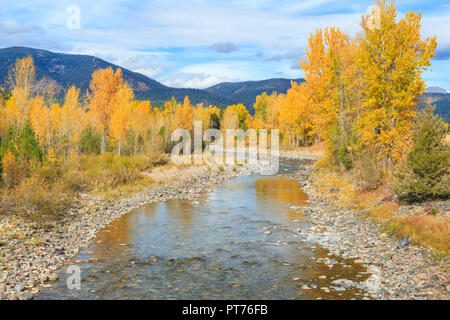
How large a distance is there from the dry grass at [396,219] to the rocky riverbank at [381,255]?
402mm

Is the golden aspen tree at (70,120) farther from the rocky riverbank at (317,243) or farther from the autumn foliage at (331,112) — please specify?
the rocky riverbank at (317,243)

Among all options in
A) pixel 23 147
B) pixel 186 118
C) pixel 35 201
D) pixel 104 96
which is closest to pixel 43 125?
pixel 23 147

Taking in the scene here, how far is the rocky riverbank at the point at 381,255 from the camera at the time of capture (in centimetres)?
1123

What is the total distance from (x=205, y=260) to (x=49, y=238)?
7.84 m

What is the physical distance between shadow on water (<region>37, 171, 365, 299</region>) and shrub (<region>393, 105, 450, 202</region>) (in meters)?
6.28

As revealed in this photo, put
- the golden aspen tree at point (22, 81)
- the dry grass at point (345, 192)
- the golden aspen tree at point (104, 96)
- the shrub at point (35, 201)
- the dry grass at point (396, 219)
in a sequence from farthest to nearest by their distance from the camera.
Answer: the golden aspen tree at point (104, 96) → the golden aspen tree at point (22, 81) → the dry grass at point (345, 192) → the shrub at point (35, 201) → the dry grass at point (396, 219)

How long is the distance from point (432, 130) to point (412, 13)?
904 cm

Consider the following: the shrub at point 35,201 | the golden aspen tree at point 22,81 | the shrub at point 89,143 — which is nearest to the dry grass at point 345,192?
the shrub at point 35,201

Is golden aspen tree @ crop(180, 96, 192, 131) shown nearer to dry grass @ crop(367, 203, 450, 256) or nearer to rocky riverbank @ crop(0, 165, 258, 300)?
rocky riverbank @ crop(0, 165, 258, 300)

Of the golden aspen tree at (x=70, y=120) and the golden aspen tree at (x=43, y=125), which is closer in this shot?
the golden aspen tree at (x=43, y=125)

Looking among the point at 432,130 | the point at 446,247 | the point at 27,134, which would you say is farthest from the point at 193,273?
the point at 27,134

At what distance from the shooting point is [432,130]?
1861 centimetres

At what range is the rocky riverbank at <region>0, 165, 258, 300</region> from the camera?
12.5 metres

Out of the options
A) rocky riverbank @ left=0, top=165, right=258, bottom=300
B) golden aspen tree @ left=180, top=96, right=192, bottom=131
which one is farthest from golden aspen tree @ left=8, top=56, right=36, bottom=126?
golden aspen tree @ left=180, top=96, right=192, bottom=131
